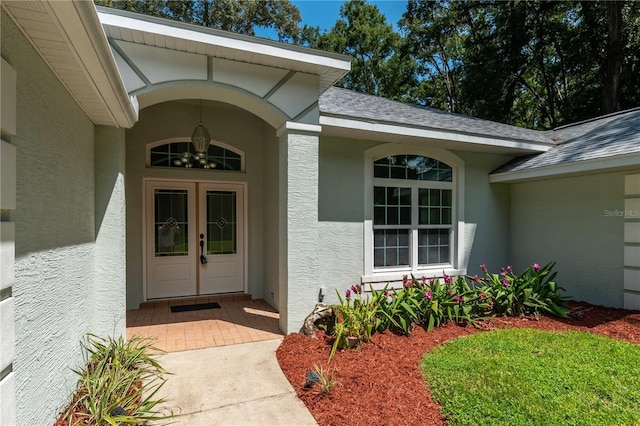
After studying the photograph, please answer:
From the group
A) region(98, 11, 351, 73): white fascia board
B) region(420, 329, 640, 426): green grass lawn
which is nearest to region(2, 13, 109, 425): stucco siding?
region(98, 11, 351, 73): white fascia board

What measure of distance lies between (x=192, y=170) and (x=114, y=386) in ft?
14.0

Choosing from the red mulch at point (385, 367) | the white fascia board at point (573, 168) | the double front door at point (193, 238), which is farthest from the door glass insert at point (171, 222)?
the white fascia board at point (573, 168)

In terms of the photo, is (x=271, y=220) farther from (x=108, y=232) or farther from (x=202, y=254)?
(x=108, y=232)

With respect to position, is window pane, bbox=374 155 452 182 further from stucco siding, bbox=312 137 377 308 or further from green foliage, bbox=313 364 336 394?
green foliage, bbox=313 364 336 394

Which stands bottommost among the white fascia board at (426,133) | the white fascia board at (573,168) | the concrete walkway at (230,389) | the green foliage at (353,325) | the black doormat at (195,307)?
the concrete walkway at (230,389)

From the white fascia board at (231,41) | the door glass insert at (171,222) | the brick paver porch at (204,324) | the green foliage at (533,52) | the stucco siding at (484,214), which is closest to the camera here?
the white fascia board at (231,41)

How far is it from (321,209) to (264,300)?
2.39 m

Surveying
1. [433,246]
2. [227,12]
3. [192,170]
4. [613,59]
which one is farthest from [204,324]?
[613,59]

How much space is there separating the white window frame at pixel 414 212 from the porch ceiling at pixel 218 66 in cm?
198

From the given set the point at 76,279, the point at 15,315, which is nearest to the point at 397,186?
the point at 76,279

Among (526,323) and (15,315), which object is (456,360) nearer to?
(526,323)

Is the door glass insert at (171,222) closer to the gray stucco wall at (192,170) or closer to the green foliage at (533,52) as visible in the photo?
the gray stucco wall at (192,170)

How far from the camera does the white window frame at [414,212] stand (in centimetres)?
636

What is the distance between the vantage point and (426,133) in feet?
20.4
